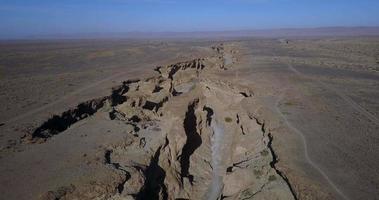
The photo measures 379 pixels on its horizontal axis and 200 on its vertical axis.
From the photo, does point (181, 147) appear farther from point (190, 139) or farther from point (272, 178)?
point (272, 178)

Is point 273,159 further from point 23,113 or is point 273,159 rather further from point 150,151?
point 23,113

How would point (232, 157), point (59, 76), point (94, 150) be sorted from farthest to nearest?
1. point (59, 76)
2. point (232, 157)
3. point (94, 150)

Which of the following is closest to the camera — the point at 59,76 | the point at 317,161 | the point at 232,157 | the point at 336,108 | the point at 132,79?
the point at 317,161

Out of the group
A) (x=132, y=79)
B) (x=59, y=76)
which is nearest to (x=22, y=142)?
(x=132, y=79)

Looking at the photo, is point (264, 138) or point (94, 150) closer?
point (94, 150)

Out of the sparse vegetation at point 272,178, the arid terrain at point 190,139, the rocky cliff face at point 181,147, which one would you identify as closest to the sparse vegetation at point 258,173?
the rocky cliff face at point 181,147

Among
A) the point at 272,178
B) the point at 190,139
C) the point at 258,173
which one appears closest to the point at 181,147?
the point at 190,139

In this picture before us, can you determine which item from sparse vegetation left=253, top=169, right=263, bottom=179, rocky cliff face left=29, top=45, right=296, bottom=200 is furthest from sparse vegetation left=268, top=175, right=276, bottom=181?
sparse vegetation left=253, top=169, right=263, bottom=179

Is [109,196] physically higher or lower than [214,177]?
higher
